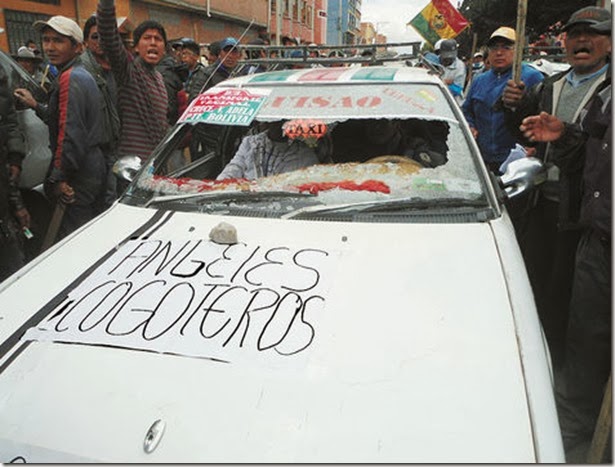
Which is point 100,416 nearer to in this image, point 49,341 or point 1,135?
point 49,341

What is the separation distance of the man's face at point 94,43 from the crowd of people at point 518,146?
19 millimetres

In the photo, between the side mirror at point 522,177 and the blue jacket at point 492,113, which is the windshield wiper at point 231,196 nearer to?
the side mirror at point 522,177

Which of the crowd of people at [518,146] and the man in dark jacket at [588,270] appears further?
the crowd of people at [518,146]

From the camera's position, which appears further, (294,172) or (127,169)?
(127,169)

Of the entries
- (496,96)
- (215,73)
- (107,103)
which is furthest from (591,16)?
(215,73)

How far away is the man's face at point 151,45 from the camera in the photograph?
390 cm

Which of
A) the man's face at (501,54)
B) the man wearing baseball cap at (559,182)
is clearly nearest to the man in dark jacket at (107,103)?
the man wearing baseball cap at (559,182)

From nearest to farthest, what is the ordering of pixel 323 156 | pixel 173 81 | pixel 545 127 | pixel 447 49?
1. pixel 545 127
2. pixel 323 156
3. pixel 173 81
4. pixel 447 49

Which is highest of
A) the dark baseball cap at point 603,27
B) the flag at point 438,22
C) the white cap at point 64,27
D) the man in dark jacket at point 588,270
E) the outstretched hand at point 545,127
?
the flag at point 438,22

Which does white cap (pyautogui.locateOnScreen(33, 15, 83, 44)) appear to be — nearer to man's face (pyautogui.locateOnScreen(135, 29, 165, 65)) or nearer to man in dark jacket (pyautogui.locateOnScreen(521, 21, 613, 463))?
man's face (pyautogui.locateOnScreen(135, 29, 165, 65))

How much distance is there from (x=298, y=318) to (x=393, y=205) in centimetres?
81

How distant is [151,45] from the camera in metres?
3.90

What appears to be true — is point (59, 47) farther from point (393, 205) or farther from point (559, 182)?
point (559, 182)

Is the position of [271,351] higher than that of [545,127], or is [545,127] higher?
[545,127]
